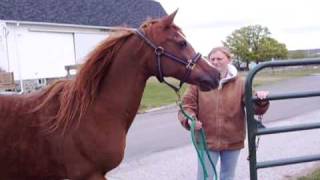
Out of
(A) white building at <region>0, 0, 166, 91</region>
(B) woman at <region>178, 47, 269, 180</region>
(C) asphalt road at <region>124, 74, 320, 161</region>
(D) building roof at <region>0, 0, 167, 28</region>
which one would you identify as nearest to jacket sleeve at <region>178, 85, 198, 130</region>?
(B) woman at <region>178, 47, 269, 180</region>

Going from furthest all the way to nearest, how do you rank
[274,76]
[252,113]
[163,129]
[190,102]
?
[274,76] < [163,129] < [190,102] < [252,113]

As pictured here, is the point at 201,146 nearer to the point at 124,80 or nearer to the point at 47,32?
the point at 124,80

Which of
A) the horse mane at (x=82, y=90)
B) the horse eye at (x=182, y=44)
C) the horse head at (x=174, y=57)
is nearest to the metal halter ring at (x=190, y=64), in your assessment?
the horse head at (x=174, y=57)

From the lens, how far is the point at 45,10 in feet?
89.6

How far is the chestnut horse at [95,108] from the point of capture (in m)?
3.44

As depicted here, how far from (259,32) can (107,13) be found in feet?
102

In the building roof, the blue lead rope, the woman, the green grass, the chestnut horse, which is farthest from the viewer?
the green grass

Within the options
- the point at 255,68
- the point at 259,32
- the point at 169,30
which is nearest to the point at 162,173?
the point at 255,68

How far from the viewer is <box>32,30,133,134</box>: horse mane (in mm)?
3492

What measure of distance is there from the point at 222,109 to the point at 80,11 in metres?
26.8

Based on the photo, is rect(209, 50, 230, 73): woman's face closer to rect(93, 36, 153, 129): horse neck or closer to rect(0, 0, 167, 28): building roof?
rect(93, 36, 153, 129): horse neck

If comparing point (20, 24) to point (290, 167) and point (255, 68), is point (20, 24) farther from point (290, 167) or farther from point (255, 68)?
point (255, 68)

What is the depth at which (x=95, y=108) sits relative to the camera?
3535mm

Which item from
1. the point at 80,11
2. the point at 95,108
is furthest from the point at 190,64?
the point at 80,11
